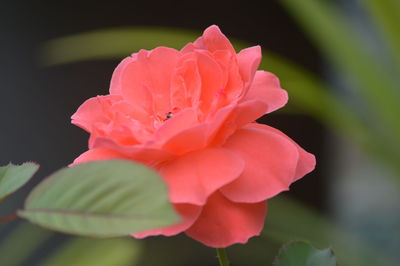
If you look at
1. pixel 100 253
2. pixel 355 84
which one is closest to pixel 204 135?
pixel 100 253

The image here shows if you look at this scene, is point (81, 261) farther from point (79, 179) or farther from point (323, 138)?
point (323, 138)

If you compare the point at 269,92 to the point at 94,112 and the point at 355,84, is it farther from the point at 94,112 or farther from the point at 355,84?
the point at 355,84

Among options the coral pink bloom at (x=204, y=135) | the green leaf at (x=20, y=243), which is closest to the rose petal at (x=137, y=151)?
the coral pink bloom at (x=204, y=135)

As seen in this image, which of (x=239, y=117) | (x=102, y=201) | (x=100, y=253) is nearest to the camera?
(x=102, y=201)

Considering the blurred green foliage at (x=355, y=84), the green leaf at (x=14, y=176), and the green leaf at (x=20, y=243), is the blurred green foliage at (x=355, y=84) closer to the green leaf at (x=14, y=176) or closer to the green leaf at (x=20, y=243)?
the green leaf at (x=20, y=243)

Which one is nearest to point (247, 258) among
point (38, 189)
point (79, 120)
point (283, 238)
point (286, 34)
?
point (283, 238)

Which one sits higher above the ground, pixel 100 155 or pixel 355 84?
pixel 100 155

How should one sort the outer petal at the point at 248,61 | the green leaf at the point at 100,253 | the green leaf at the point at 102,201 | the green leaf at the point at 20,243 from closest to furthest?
1. the green leaf at the point at 102,201
2. the outer petal at the point at 248,61
3. the green leaf at the point at 100,253
4. the green leaf at the point at 20,243

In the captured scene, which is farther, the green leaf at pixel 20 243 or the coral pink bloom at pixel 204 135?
the green leaf at pixel 20 243
